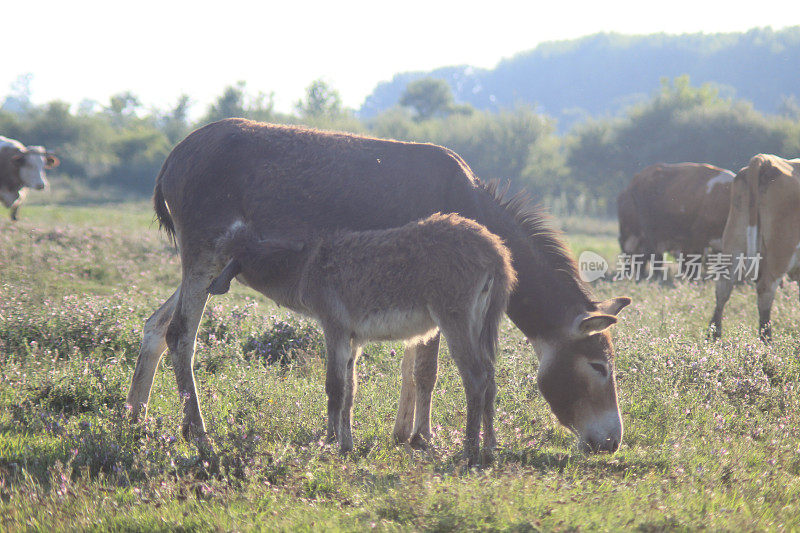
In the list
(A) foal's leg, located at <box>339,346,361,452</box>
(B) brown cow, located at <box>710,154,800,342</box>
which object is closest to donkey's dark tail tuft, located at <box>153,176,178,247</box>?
(A) foal's leg, located at <box>339,346,361,452</box>

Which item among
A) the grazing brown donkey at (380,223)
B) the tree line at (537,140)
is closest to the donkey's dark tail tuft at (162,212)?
the grazing brown donkey at (380,223)

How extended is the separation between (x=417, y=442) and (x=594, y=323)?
5.01ft

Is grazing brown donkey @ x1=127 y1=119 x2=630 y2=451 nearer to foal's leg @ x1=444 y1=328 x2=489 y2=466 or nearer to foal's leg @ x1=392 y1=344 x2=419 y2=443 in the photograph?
foal's leg @ x1=392 y1=344 x2=419 y2=443

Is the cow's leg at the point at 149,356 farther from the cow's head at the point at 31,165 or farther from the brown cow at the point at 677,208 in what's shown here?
the brown cow at the point at 677,208

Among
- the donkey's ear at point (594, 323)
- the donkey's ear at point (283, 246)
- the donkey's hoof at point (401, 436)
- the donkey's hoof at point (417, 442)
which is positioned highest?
the donkey's ear at point (283, 246)

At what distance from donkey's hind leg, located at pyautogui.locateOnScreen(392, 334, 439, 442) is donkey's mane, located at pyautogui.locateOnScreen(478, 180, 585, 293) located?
103 cm

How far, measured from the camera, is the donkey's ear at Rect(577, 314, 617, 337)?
15.0 ft

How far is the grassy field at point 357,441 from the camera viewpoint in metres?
3.38

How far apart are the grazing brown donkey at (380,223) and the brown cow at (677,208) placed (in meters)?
10.4

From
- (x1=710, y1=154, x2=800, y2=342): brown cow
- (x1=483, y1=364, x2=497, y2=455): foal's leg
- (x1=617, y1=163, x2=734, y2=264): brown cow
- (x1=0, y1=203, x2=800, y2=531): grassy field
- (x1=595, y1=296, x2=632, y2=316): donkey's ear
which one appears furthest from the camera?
(x1=617, y1=163, x2=734, y2=264): brown cow

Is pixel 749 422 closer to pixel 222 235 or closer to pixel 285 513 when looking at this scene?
pixel 285 513

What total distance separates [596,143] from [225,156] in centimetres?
5338

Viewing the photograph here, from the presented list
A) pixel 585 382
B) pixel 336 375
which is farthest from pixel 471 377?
pixel 585 382

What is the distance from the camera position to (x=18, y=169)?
47.9 feet
